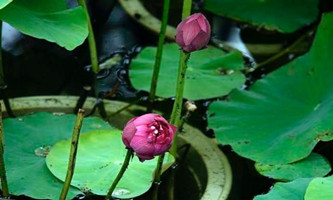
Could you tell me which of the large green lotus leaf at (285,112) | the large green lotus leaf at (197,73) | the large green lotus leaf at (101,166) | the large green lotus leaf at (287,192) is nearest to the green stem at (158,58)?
the large green lotus leaf at (197,73)

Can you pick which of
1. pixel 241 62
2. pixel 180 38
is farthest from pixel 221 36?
pixel 180 38

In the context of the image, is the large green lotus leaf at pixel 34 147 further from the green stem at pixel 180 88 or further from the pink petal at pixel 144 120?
the pink petal at pixel 144 120

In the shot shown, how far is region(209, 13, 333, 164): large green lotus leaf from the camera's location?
6.12 feet

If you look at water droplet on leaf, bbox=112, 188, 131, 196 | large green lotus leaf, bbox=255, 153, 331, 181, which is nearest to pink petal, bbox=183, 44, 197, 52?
water droplet on leaf, bbox=112, 188, 131, 196

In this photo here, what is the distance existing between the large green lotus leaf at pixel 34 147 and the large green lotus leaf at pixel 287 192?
432mm

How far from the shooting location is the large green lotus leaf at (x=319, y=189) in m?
1.52

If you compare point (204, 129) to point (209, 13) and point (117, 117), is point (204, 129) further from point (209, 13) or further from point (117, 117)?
point (209, 13)

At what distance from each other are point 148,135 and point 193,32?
0.77 feet

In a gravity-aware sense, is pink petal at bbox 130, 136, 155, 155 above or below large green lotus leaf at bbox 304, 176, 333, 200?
above

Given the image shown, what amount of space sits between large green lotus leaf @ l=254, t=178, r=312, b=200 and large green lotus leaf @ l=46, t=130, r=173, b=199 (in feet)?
0.90

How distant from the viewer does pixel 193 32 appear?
1456mm

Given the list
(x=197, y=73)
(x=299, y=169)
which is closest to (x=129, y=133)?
(x=299, y=169)

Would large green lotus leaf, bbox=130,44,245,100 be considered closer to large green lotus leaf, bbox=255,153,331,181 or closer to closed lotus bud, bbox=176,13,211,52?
large green lotus leaf, bbox=255,153,331,181

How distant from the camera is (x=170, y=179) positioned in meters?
1.94
